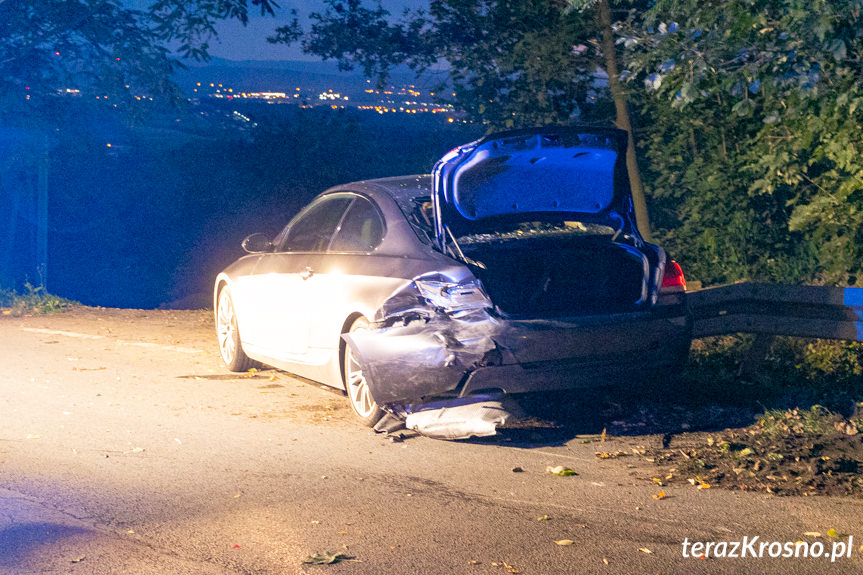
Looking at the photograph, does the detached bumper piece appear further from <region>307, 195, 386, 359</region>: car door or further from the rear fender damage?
<region>307, 195, 386, 359</region>: car door

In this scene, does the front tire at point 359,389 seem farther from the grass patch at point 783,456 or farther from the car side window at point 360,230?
the grass patch at point 783,456

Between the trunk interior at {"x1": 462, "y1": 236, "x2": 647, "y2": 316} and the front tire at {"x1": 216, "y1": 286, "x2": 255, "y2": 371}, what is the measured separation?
367 centimetres

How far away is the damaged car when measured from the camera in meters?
6.29

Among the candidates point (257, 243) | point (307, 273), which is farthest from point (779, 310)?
point (257, 243)

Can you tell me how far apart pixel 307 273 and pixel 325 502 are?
9.47 feet

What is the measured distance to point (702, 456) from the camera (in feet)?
19.7

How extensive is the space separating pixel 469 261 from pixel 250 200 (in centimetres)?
2877

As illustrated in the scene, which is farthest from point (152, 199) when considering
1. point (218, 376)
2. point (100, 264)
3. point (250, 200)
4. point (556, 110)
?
point (218, 376)

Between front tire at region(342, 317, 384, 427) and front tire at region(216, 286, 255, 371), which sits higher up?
front tire at region(342, 317, 384, 427)

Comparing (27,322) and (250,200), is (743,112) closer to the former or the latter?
(27,322)

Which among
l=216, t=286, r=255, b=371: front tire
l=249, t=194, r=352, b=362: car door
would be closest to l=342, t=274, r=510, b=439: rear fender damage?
l=249, t=194, r=352, b=362: car door

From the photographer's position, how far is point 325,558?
4.38m

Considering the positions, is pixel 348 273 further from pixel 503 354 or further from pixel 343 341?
pixel 503 354

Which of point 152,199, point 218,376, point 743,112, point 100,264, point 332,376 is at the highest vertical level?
point 743,112
